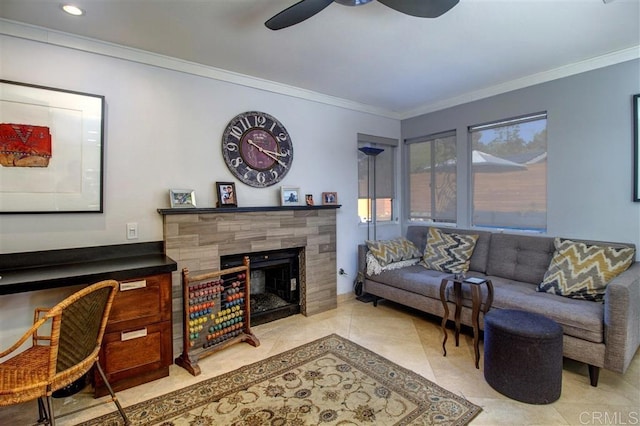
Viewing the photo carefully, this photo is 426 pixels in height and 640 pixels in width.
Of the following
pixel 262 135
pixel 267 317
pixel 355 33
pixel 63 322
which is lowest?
pixel 267 317

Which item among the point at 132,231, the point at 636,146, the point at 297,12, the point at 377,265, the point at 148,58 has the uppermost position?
the point at 148,58

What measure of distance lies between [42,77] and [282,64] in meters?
1.79

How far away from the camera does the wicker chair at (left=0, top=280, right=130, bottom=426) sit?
142 cm

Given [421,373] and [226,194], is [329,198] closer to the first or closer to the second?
[226,194]

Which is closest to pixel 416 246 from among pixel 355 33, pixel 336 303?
pixel 336 303

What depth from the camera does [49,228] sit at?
2.28m

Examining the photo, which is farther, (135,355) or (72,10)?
(135,355)

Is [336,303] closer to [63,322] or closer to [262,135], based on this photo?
[262,135]

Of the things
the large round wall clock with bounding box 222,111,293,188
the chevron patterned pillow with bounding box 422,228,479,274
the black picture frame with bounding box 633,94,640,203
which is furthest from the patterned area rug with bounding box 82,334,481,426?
the black picture frame with bounding box 633,94,640,203

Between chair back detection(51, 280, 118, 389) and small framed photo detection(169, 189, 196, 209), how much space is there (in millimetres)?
1120

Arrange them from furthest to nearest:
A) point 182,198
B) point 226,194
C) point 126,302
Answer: point 226,194 < point 182,198 < point 126,302

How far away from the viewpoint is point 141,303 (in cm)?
219
